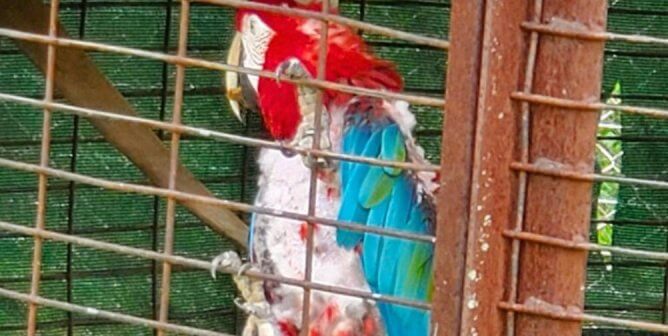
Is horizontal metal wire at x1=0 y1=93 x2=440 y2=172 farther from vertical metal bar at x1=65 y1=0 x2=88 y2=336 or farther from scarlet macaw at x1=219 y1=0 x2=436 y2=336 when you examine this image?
vertical metal bar at x1=65 y1=0 x2=88 y2=336

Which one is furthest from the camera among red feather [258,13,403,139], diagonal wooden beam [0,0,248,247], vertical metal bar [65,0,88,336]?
vertical metal bar [65,0,88,336]

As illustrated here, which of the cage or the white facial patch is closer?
the white facial patch

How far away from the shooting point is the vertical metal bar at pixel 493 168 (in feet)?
3.04

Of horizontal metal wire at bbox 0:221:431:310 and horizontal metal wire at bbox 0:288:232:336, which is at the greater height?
horizontal metal wire at bbox 0:221:431:310

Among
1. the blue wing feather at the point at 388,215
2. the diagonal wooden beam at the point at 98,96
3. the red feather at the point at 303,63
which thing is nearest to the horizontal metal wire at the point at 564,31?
the blue wing feather at the point at 388,215

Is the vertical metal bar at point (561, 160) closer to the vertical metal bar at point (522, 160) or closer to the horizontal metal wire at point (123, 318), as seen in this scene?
the vertical metal bar at point (522, 160)

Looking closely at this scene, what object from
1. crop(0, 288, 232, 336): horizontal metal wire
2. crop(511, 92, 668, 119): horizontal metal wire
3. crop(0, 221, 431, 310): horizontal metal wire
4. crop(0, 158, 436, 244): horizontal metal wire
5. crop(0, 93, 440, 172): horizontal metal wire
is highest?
crop(511, 92, 668, 119): horizontal metal wire

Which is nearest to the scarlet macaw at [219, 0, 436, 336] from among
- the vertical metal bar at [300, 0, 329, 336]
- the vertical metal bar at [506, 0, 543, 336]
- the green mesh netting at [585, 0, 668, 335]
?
the vertical metal bar at [300, 0, 329, 336]

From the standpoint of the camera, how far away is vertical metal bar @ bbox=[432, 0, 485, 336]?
933 mm

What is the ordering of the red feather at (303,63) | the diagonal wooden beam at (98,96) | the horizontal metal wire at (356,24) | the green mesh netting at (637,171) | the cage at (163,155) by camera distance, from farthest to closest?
the green mesh netting at (637,171)
the cage at (163,155)
the diagonal wooden beam at (98,96)
the red feather at (303,63)
the horizontal metal wire at (356,24)

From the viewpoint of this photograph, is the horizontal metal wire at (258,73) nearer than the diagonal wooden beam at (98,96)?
Yes

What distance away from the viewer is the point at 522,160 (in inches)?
37.1

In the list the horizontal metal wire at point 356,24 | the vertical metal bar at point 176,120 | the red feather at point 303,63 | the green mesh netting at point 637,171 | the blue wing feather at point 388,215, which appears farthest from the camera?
the green mesh netting at point 637,171

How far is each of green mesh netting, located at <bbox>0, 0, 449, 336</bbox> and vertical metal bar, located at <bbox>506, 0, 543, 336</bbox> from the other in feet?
3.32
